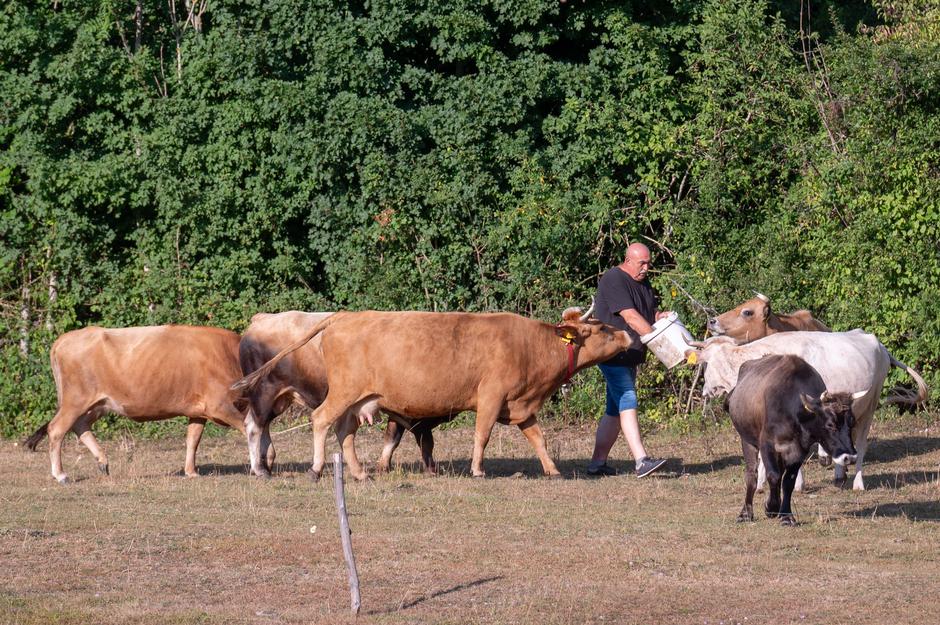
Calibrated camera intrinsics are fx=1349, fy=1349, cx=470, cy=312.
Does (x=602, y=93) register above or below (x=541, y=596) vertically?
above

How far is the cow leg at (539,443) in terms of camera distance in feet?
41.4

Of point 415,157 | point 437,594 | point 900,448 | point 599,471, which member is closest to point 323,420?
point 599,471

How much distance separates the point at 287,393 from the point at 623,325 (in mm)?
3363

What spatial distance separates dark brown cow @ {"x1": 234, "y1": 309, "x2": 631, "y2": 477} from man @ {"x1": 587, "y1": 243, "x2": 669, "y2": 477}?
211 mm

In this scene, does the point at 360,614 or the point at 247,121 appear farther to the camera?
the point at 247,121

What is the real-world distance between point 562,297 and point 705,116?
3.09 metres

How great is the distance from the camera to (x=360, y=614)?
7332mm

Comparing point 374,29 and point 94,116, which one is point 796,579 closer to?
point 374,29

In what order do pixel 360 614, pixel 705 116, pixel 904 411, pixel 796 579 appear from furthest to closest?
pixel 705 116
pixel 904 411
pixel 796 579
pixel 360 614

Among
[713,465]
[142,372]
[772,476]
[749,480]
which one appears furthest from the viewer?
[713,465]

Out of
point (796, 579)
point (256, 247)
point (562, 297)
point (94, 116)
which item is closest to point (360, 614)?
point (796, 579)

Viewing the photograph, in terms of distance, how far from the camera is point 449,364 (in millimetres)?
12328

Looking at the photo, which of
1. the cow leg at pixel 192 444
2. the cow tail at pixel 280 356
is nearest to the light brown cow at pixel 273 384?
the cow tail at pixel 280 356

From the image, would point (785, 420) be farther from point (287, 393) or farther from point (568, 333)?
point (287, 393)
